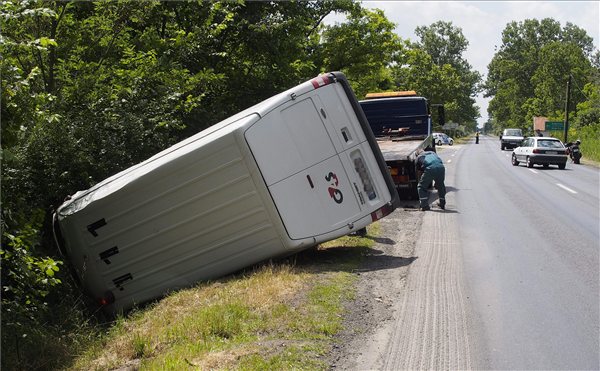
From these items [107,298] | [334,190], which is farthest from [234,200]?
[107,298]

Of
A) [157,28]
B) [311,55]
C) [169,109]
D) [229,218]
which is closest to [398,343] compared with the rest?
[229,218]

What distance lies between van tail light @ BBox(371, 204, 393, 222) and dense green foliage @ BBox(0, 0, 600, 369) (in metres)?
4.32

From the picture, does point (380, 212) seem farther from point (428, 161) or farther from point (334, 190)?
point (428, 161)

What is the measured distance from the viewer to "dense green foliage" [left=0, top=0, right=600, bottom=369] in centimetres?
701

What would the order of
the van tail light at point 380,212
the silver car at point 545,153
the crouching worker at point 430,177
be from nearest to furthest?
the van tail light at point 380,212
the crouching worker at point 430,177
the silver car at point 545,153

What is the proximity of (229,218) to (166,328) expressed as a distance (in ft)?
7.30

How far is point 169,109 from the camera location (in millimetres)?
12750

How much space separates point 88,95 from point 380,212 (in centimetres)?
622

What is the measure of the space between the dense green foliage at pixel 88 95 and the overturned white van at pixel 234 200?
0.82 meters

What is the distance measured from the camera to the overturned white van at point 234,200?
8.02 m

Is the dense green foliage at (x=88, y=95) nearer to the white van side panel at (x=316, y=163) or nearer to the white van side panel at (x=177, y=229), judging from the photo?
the white van side panel at (x=177, y=229)

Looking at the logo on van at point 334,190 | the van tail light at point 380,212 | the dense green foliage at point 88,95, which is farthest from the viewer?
the van tail light at point 380,212

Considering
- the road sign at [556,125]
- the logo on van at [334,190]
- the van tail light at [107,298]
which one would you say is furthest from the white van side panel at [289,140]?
the road sign at [556,125]

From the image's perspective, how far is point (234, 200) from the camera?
812 cm
